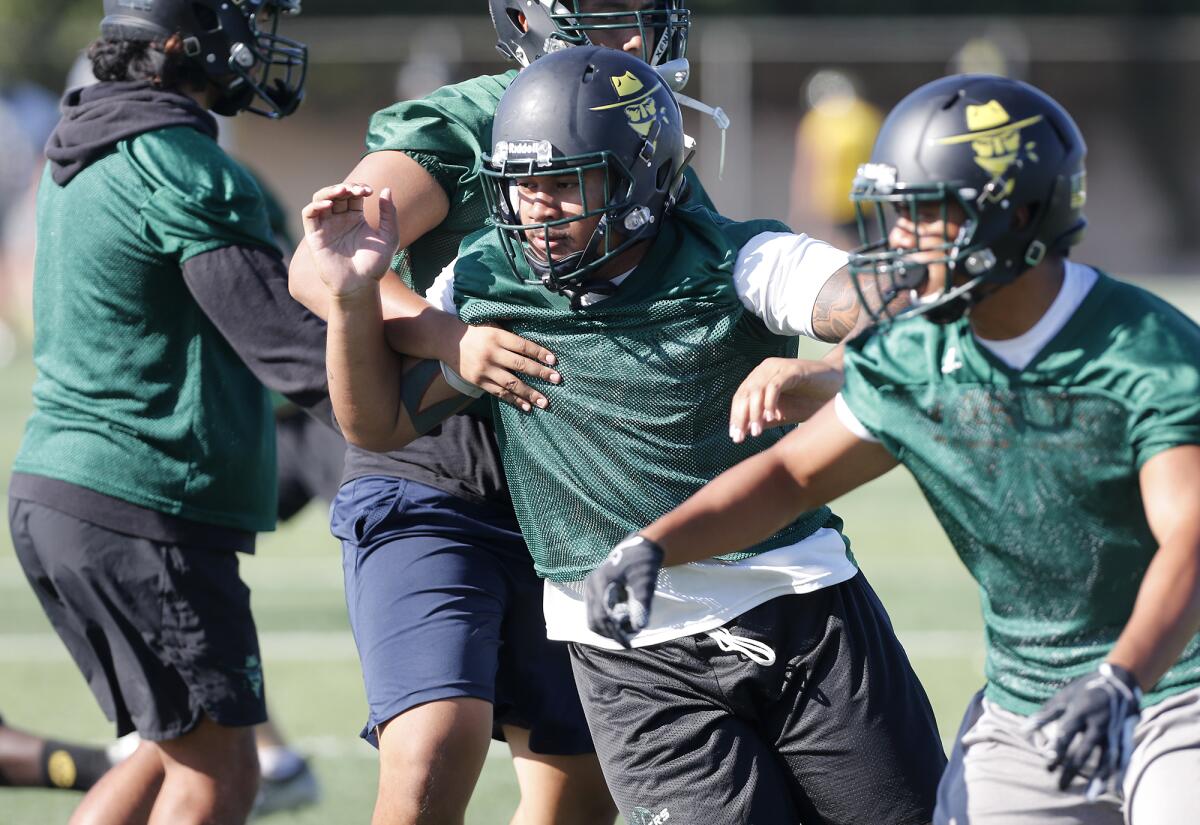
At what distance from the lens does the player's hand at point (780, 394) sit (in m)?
3.04

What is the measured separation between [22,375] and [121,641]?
13984 millimetres

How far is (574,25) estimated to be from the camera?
3703 millimetres

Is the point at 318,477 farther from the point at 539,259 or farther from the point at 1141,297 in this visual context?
the point at 1141,297

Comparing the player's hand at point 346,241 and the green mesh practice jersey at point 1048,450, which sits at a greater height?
the player's hand at point 346,241

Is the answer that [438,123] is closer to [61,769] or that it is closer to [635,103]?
[635,103]

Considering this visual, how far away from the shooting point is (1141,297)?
271cm

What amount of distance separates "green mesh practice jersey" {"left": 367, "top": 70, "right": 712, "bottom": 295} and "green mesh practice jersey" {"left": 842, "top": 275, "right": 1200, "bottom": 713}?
1.02m

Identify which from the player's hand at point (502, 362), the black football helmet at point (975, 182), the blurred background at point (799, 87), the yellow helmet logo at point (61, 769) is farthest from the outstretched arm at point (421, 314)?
the blurred background at point (799, 87)

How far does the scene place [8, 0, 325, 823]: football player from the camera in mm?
4059

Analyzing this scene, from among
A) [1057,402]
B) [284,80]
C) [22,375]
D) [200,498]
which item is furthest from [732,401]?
[22,375]

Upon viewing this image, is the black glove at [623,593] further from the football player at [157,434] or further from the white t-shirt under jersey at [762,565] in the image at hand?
Result: the football player at [157,434]

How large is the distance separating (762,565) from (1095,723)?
41.3 inches

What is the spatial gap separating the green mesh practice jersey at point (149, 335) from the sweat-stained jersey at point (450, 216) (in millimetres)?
414

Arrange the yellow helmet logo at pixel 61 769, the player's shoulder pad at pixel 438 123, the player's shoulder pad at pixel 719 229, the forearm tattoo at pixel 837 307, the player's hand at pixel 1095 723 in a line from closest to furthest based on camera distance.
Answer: the player's hand at pixel 1095 723
the forearm tattoo at pixel 837 307
the player's shoulder pad at pixel 719 229
the player's shoulder pad at pixel 438 123
the yellow helmet logo at pixel 61 769
